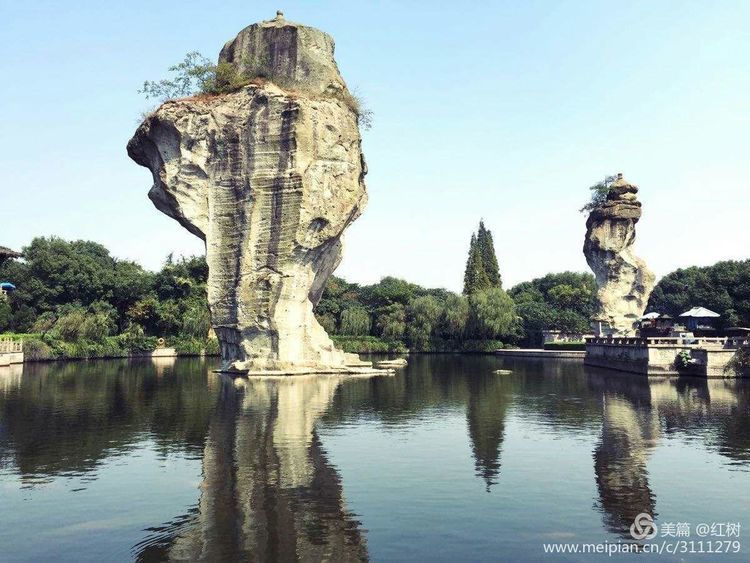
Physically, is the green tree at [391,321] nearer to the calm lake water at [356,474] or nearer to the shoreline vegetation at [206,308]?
the shoreline vegetation at [206,308]

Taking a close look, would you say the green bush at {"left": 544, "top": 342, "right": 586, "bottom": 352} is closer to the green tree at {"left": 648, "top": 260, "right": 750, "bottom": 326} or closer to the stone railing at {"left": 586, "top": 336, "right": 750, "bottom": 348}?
the green tree at {"left": 648, "top": 260, "right": 750, "bottom": 326}

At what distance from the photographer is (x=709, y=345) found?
136 ft

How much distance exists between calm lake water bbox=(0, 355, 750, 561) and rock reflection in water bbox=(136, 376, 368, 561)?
0.06 m

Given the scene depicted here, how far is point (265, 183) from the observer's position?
4238cm

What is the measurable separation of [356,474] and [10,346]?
161ft

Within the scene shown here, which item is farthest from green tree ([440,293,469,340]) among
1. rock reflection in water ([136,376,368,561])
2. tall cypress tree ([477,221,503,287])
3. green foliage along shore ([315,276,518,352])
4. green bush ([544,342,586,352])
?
rock reflection in water ([136,376,368,561])

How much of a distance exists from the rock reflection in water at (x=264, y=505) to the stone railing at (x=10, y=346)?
3924 centimetres

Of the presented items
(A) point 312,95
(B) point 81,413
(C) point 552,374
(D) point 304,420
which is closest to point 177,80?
(A) point 312,95

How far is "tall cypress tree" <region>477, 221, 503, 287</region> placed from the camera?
3622 inches

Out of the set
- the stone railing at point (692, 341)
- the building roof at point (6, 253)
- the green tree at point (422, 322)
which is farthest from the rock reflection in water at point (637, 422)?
the building roof at point (6, 253)

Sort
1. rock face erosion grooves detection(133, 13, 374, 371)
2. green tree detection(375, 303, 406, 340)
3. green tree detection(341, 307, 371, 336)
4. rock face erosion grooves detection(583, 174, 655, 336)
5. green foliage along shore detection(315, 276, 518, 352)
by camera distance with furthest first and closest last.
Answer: green tree detection(341, 307, 371, 336) < green tree detection(375, 303, 406, 340) < green foliage along shore detection(315, 276, 518, 352) < rock face erosion grooves detection(583, 174, 655, 336) < rock face erosion grooves detection(133, 13, 374, 371)

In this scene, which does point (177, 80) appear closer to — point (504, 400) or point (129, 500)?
point (504, 400)

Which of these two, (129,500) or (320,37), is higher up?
(320,37)

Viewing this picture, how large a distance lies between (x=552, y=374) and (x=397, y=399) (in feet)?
65.6
